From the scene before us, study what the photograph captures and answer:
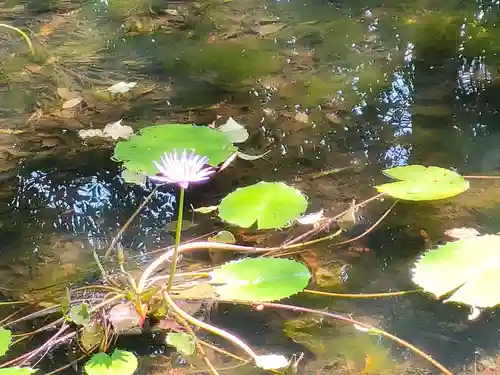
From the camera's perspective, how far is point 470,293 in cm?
86

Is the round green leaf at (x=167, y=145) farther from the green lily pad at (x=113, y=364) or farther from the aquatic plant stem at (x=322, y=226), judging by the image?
the green lily pad at (x=113, y=364)

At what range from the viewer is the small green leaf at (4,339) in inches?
32.8

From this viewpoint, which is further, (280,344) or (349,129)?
(349,129)

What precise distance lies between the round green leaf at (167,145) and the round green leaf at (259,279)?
300 mm

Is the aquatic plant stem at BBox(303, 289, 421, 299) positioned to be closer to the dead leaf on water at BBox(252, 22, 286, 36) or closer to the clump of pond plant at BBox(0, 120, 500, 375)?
the clump of pond plant at BBox(0, 120, 500, 375)

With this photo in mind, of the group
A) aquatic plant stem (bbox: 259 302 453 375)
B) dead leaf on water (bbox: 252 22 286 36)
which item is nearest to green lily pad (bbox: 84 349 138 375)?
aquatic plant stem (bbox: 259 302 453 375)

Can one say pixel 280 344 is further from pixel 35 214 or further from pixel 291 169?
pixel 35 214

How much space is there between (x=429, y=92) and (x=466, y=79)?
132 millimetres

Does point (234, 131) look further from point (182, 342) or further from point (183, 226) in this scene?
point (182, 342)

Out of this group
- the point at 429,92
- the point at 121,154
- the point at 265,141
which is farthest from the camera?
the point at 429,92

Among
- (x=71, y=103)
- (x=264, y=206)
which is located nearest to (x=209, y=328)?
(x=264, y=206)

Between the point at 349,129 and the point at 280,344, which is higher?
the point at 349,129

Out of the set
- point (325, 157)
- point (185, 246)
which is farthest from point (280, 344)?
point (325, 157)

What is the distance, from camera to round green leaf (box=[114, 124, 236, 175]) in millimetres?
1205
